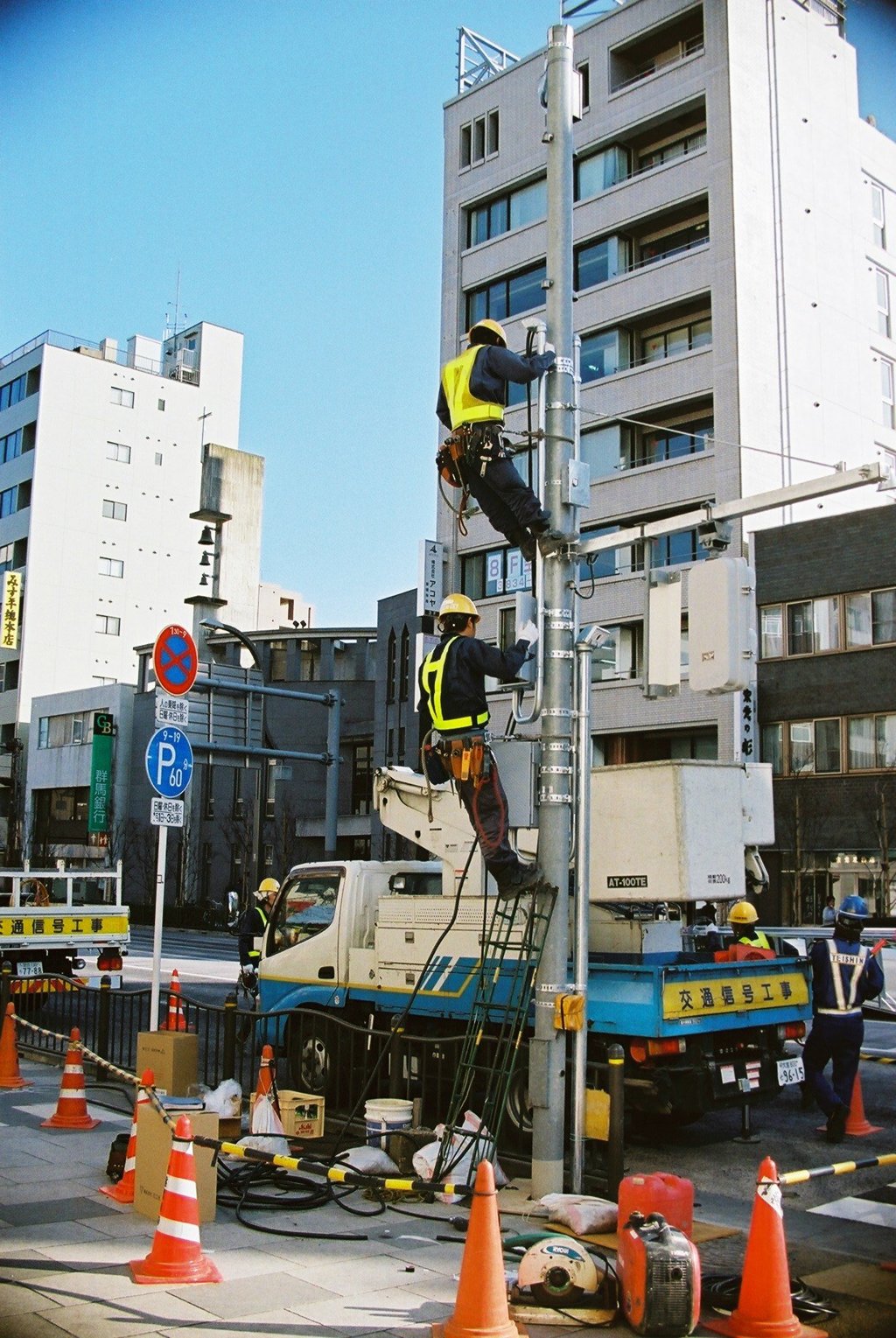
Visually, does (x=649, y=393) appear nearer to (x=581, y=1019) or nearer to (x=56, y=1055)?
(x=56, y=1055)

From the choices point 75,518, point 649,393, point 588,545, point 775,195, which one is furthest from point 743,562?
point 75,518

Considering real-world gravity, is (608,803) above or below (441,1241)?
above

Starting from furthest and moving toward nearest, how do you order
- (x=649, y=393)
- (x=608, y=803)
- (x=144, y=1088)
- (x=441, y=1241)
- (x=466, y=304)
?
(x=466, y=304)
(x=649, y=393)
(x=608, y=803)
(x=144, y=1088)
(x=441, y=1241)

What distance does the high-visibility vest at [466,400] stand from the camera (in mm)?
9453

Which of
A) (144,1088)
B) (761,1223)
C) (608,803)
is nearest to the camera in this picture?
(761,1223)

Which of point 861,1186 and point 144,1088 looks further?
point 861,1186

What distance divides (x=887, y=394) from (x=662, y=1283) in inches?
1650

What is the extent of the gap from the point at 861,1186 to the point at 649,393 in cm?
3108

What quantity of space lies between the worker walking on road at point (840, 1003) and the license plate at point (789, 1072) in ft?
1.13

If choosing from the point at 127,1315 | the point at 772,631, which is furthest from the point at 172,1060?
the point at 772,631

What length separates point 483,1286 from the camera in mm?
5730

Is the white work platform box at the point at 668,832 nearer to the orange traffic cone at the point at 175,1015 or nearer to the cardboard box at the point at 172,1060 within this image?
the cardboard box at the point at 172,1060

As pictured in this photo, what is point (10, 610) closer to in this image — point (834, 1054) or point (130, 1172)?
point (834, 1054)

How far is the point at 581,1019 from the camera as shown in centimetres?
865
